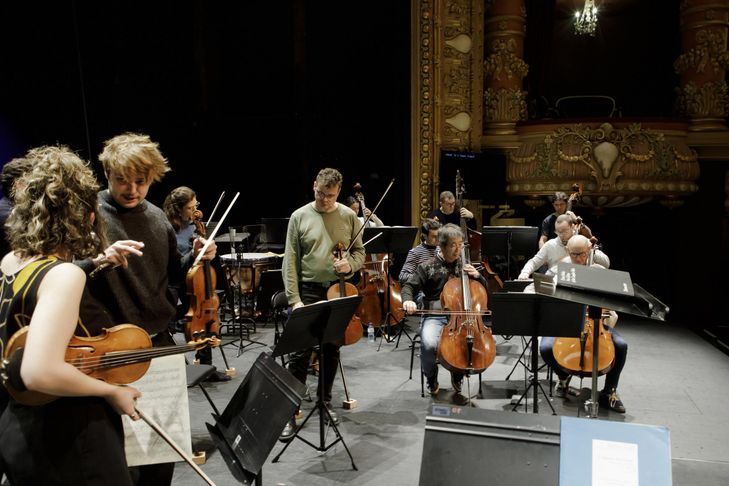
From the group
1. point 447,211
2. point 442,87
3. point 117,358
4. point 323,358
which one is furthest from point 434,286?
point 442,87

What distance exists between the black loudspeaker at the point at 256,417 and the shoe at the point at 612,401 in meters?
2.90

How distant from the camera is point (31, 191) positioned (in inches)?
66.6

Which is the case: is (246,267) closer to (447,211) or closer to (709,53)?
(447,211)

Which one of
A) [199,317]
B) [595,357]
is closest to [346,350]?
[199,317]

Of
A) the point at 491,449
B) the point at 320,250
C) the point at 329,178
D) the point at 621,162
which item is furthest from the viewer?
the point at 621,162

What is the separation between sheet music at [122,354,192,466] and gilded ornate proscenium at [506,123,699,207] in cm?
735

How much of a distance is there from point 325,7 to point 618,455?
27.3 ft

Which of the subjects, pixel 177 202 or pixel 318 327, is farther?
pixel 177 202

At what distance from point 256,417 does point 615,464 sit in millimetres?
1524

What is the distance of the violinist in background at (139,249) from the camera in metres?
2.43

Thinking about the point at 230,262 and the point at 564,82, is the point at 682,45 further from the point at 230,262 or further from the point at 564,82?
the point at 230,262

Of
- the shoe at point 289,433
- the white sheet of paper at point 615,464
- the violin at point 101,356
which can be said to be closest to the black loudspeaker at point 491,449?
the white sheet of paper at point 615,464

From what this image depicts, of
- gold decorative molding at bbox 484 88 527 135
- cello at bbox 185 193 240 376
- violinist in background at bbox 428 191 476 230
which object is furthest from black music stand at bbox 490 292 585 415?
gold decorative molding at bbox 484 88 527 135

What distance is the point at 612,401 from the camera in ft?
14.7
